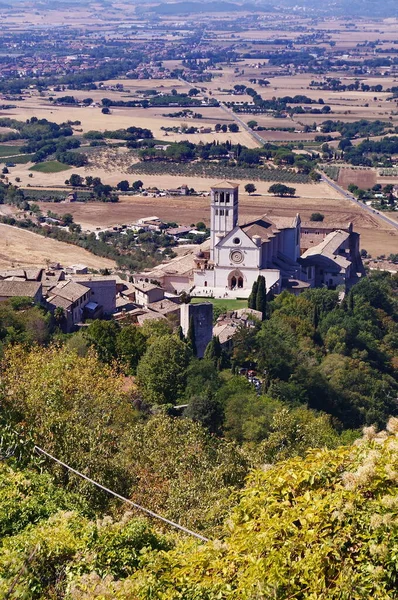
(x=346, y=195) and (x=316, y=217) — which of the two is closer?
(x=316, y=217)

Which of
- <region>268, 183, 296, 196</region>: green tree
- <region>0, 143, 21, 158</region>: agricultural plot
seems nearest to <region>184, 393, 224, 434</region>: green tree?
<region>268, 183, 296, 196</region>: green tree

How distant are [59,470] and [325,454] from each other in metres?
6.69

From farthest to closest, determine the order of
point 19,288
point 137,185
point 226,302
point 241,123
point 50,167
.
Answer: point 241,123, point 50,167, point 137,185, point 226,302, point 19,288

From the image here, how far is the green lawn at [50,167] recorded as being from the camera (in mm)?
90000

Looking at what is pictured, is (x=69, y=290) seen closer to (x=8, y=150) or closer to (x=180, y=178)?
(x=180, y=178)

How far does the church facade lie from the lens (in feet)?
148

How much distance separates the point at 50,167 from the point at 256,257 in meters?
49.2

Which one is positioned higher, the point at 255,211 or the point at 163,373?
the point at 163,373

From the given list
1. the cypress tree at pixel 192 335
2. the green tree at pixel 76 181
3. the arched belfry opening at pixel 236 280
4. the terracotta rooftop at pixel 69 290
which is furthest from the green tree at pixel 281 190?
the cypress tree at pixel 192 335

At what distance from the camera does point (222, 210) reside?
46594mm

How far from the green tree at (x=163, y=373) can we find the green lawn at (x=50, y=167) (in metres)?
61.1

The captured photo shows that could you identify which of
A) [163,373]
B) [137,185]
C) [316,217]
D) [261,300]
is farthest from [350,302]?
Answer: [137,185]

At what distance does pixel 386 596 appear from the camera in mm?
9633

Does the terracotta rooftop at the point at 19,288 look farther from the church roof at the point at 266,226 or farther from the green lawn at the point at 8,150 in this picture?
the green lawn at the point at 8,150
